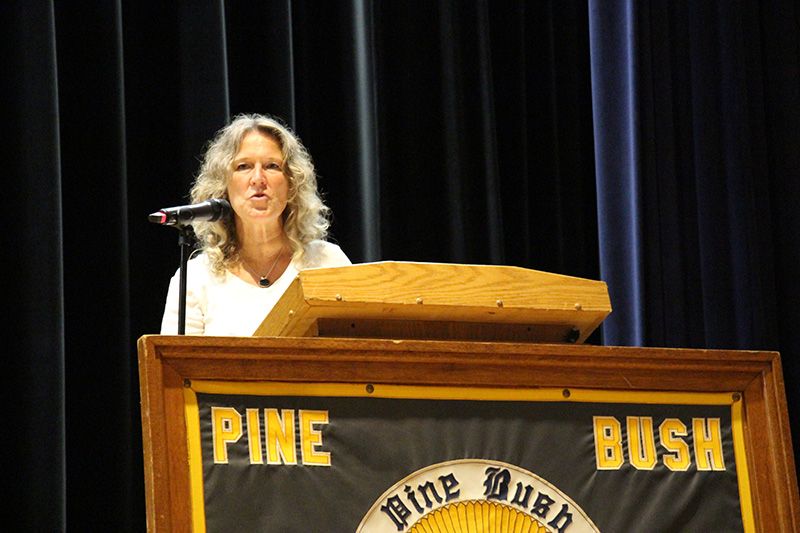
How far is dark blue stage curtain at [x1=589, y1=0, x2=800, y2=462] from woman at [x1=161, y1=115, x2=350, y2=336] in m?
1.14

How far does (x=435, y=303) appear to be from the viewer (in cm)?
130

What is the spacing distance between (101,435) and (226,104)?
3.03ft

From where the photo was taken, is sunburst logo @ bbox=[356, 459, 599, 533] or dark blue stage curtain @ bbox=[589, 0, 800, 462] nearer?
sunburst logo @ bbox=[356, 459, 599, 533]

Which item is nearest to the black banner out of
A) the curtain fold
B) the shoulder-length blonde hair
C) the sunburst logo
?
the sunburst logo

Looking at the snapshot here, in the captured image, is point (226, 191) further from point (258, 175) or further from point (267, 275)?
point (267, 275)

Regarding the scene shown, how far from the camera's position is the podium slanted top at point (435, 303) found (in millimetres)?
1267

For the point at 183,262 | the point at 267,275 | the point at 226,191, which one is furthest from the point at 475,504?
the point at 226,191

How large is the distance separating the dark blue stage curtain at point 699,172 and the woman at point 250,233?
3.74 ft

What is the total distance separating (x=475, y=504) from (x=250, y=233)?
1.21 meters

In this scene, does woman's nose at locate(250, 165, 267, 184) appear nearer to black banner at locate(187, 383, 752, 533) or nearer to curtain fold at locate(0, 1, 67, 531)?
curtain fold at locate(0, 1, 67, 531)

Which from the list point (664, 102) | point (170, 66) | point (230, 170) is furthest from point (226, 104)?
point (664, 102)

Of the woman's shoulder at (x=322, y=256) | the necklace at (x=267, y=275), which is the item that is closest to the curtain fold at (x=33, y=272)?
the necklace at (x=267, y=275)

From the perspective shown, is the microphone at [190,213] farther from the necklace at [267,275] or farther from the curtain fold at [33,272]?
the curtain fold at [33,272]

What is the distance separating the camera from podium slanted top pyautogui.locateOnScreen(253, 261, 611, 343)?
4.16 ft
